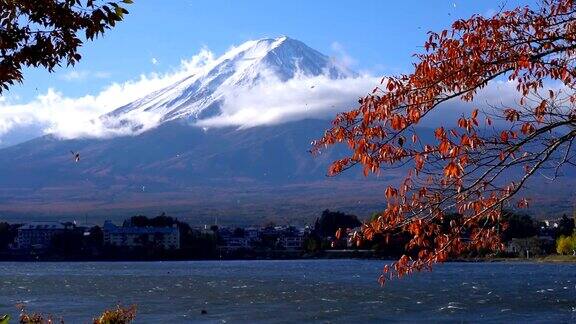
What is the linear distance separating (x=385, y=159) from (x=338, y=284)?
35.7 metres

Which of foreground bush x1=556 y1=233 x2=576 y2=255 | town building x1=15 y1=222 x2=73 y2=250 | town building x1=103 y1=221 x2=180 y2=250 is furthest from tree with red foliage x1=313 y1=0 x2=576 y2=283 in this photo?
town building x1=15 y1=222 x2=73 y2=250

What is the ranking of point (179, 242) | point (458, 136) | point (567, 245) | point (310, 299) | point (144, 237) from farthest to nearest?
point (144, 237), point (179, 242), point (567, 245), point (310, 299), point (458, 136)

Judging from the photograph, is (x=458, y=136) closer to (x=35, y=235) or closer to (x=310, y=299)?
(x=310, y=299)

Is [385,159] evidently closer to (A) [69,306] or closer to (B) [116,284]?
(A) [69,306]

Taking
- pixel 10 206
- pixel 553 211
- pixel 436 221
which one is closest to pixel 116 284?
A: pixel 436 221

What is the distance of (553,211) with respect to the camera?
5148 inches

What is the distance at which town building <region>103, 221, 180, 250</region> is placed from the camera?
289 feet

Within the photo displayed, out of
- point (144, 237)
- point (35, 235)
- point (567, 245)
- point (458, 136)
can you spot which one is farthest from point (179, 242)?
point (458, 136)

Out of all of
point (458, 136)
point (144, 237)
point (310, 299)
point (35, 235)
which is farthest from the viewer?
point (35, 235)

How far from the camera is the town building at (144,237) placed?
88125 millimetres

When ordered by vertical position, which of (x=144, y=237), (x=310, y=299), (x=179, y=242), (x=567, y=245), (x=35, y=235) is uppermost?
(x=35, y=235)

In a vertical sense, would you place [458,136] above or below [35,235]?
below

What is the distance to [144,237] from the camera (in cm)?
9031

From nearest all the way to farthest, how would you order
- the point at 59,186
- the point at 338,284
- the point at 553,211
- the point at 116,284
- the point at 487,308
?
the point at 487,308
the point at 338,284
the point at 116,284
the point at 553,211
the point at 59,186
